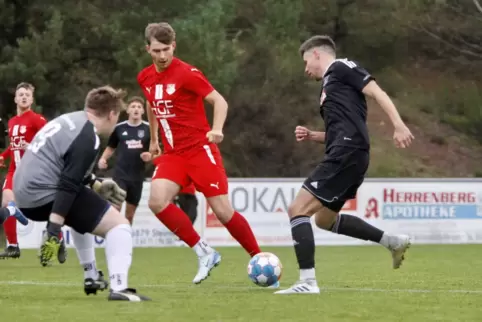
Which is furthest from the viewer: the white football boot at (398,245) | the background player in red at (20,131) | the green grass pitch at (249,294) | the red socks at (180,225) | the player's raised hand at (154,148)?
the background player in red at (20,131)

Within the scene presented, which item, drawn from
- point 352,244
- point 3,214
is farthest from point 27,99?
point 352,244

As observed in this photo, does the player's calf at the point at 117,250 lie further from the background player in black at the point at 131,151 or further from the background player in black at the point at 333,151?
the background player in black at the point at 131,151

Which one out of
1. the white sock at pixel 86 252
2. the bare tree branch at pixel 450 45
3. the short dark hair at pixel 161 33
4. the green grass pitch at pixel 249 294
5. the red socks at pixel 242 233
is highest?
the bare tree branch at pixel 450 45

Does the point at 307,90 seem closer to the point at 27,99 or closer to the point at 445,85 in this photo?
the point at 445,85

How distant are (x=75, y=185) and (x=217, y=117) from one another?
235 centimetres

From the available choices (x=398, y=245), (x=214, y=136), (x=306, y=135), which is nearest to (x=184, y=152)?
(x=214, y=136)

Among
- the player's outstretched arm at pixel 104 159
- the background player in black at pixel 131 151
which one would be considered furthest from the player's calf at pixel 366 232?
the background player in black at pixel 131 151

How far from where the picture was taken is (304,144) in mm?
33812

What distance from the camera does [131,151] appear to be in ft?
57.5

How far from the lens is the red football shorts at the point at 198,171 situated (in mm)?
10398

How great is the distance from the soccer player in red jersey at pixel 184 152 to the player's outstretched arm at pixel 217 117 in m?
0.02

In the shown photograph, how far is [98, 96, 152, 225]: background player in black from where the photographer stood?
17.3m

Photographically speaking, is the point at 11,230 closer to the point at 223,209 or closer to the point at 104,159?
the point at 104,159

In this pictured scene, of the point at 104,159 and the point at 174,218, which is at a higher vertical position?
the point at 104,159
